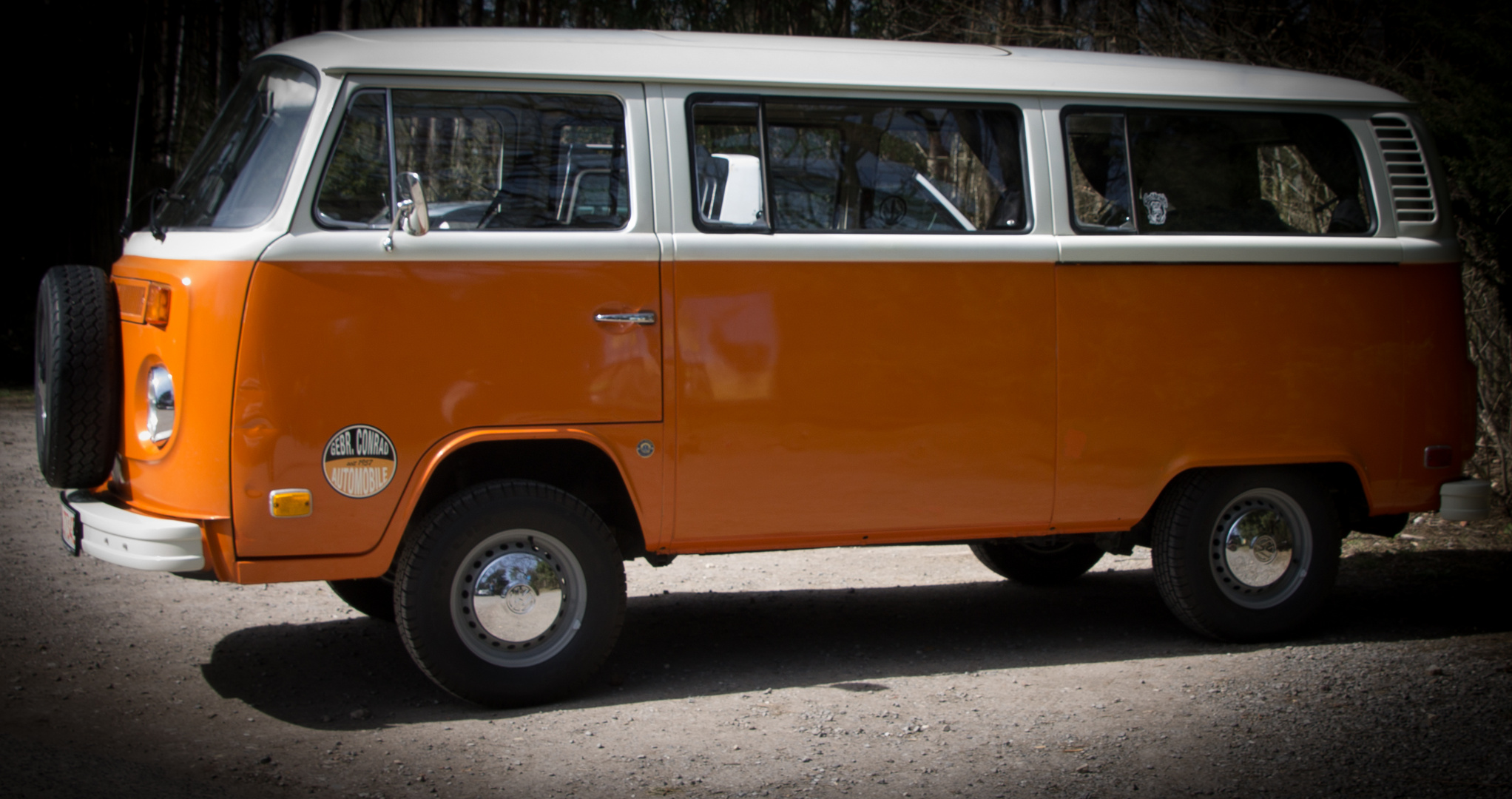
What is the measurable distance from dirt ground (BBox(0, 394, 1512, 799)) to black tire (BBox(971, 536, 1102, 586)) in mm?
108

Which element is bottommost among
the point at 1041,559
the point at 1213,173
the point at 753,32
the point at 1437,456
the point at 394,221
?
the point at 1041,559

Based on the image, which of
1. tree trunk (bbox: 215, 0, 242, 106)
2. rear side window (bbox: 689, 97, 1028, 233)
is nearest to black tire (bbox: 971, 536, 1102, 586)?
rear side window (bbox: 689, 97, 1028, 233)

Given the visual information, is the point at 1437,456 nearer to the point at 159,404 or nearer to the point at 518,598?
the point at 518,598

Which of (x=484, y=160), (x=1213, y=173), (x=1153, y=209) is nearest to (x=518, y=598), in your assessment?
(x=484, y=160)

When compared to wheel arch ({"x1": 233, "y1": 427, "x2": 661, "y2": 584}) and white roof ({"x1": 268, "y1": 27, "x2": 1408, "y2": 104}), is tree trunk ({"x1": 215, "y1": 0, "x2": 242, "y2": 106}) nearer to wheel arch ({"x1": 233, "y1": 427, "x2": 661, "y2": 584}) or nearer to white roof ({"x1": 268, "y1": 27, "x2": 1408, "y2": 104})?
white roof ({"x1": 268, "y1": 27, "x2": 1408, "y2": 104})

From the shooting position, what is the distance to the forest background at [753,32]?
7.33 metres

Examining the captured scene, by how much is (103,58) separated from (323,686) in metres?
14.2

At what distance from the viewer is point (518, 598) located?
457cm

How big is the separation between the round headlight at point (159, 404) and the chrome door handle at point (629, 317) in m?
1.45

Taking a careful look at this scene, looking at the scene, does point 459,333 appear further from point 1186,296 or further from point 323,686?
point 1186,296

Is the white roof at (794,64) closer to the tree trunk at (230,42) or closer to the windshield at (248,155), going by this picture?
the windshield at (248,155)

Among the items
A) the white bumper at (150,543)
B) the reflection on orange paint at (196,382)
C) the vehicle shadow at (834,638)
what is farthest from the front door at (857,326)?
the white bumper at (150,543)

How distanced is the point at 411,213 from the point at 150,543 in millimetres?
1378

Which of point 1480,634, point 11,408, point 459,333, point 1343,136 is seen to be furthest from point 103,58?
point 1480,634
